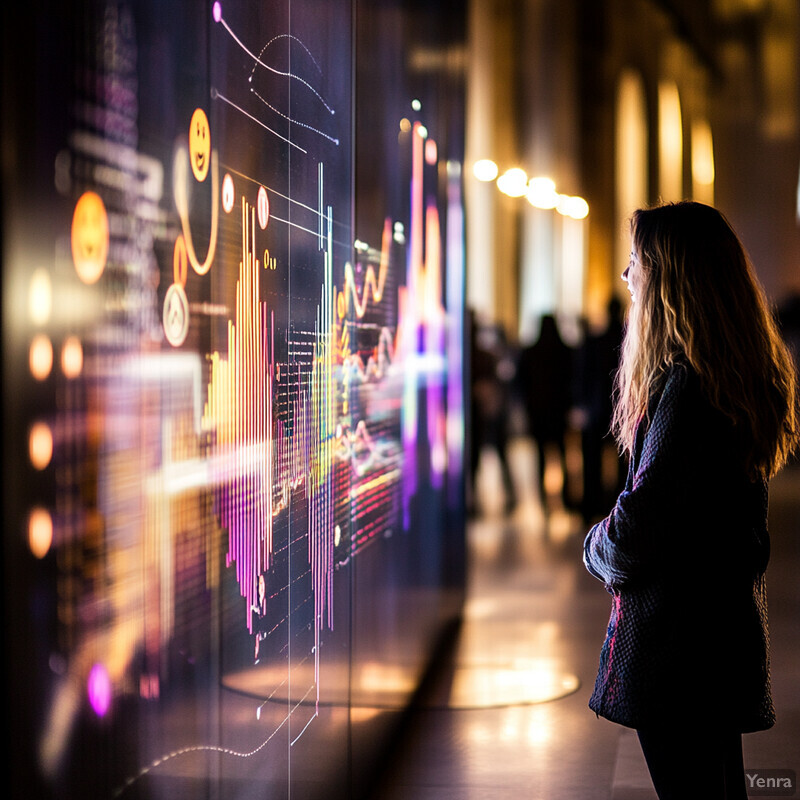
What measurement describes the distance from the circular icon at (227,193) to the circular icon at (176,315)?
272 mm

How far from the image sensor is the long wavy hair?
206cm

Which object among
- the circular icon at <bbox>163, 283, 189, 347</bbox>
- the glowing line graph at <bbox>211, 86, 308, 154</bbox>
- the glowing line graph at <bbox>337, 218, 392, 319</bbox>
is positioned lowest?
the circular icon at <bbox>163, 283, 189, 347</bbox>

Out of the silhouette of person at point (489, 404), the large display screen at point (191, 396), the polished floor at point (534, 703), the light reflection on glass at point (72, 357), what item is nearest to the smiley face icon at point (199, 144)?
the large display screen at point (191, 396)

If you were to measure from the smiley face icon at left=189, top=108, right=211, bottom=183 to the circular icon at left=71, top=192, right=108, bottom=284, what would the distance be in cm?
35

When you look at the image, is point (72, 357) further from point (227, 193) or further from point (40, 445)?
point (227, 193)

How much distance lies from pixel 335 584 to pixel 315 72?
52.1 inches

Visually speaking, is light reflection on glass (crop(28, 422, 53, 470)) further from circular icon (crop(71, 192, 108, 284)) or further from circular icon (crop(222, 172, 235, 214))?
circular icon (crop(222, 172, 235, 214))

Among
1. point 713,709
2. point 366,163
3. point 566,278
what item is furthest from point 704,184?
point 713,709

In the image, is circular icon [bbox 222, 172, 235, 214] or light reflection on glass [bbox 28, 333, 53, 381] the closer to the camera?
light reflection on glass [bbox 28, 333, 53, 381]

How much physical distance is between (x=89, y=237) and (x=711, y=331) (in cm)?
119

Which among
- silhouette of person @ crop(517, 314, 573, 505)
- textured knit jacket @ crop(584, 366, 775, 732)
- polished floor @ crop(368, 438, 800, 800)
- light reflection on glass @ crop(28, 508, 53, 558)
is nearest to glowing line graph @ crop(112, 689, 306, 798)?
light reflection on glass @ crop(28, 508, 53, 558)

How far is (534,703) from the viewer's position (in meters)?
4.42

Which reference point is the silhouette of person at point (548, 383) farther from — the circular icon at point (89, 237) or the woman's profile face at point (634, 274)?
the circular icon at point (89, 237)

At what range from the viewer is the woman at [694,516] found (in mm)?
2039
